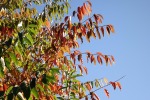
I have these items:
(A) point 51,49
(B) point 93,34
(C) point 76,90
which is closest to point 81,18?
(B) point 93,34

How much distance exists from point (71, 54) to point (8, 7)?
9.16 ft

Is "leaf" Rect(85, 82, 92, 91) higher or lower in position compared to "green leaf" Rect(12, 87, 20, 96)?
lower

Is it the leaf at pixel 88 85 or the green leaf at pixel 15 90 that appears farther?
the leaf at pixel 88 85

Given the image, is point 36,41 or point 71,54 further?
point 36,41

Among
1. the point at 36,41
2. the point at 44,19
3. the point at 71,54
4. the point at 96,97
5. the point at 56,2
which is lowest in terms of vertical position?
the point at 96,97

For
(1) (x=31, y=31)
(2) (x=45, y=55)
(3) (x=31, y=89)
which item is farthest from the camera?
(2) (x=45, y=55)

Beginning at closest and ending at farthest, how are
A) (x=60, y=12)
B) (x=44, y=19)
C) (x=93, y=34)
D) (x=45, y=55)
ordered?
(x=93, y=34) < (x=45, y=55) < (x=44, y=19) < (x=60, y=12)

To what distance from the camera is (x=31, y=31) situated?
315 cm

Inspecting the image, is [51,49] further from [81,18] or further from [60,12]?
[60,12]

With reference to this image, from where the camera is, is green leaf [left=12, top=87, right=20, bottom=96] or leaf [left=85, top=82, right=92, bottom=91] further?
leaf [left=85, top=82, right=92, bottom=91]

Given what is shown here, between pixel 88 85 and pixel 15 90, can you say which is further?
pixel 88 85

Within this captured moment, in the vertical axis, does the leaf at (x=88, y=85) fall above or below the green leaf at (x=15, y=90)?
below

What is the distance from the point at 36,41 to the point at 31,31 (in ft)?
8.91

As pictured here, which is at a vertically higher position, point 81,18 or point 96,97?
point 81,18
